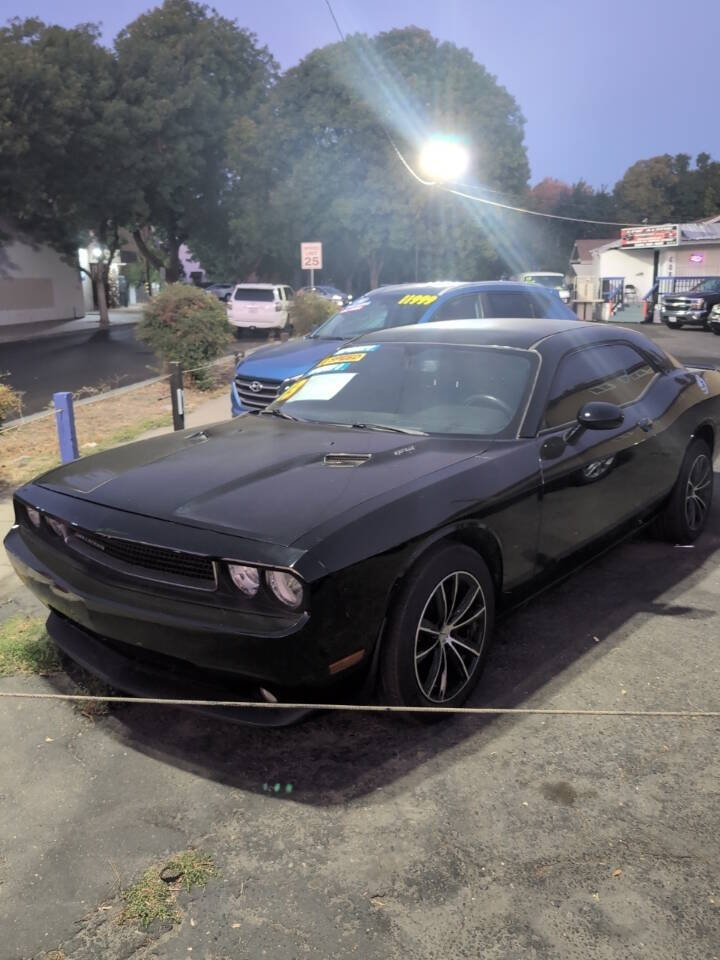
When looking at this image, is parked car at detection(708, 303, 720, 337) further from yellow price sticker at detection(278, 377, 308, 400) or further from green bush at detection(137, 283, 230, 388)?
yellow price sticker at detection(278, 377, 308, 400)

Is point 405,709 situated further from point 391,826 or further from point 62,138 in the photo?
point 62,138

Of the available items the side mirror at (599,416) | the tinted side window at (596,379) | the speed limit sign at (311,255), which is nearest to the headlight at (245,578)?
the tinted side window at (596,379)

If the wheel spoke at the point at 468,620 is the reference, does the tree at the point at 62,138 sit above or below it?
above

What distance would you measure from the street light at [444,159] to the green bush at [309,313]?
21.6 metres

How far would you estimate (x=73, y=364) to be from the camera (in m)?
18.9

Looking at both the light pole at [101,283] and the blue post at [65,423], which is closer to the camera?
the blue post at [65,423]

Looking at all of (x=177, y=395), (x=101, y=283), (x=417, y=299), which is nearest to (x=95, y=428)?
(x=177, y=395)

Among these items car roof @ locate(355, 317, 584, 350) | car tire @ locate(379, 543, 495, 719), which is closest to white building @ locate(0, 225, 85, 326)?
car roof @ locate(355, 317, 584, 350)

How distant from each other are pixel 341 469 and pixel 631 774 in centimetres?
159

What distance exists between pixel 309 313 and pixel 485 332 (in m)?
15.3

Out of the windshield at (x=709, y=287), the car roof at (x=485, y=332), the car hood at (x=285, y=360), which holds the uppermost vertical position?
the car roof at (x=485, y=332)

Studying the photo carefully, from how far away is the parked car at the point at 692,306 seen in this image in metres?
27.6

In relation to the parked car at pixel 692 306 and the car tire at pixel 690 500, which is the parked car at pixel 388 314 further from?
the parked car at pixel 692 306

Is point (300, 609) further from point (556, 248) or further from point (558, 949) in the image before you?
point (556, 248)
